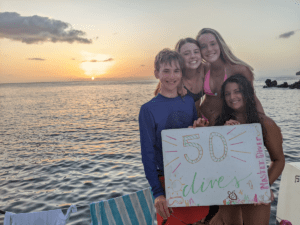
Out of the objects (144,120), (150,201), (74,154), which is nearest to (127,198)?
(150,201)

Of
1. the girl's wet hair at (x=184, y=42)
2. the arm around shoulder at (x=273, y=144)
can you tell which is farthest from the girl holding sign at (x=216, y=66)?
the arm around shoulder at (x=273, y=144)

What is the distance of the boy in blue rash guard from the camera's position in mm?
3051

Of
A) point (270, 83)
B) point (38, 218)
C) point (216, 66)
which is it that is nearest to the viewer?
point (38, 218)

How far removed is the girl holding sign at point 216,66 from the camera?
144 inches

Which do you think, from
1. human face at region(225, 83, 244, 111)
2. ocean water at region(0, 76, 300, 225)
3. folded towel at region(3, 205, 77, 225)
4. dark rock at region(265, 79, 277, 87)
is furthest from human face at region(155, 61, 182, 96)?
dark rock at region(265, 79, 277, 87)

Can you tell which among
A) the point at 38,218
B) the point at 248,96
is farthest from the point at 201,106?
the point at 38,218

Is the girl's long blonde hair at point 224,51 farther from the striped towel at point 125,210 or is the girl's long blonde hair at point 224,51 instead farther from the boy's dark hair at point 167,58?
the striped towel at point 125,210

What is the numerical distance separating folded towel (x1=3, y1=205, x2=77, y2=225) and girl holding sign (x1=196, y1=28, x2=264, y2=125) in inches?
110

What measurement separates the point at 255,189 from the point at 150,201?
1746mm

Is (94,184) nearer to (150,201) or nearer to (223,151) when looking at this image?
(150,201)

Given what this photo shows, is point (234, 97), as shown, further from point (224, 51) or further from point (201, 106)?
point (224, 51)

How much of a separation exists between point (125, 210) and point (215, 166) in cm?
175

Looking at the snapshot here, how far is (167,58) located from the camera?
3141mm

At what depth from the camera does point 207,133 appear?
10.0 feet
